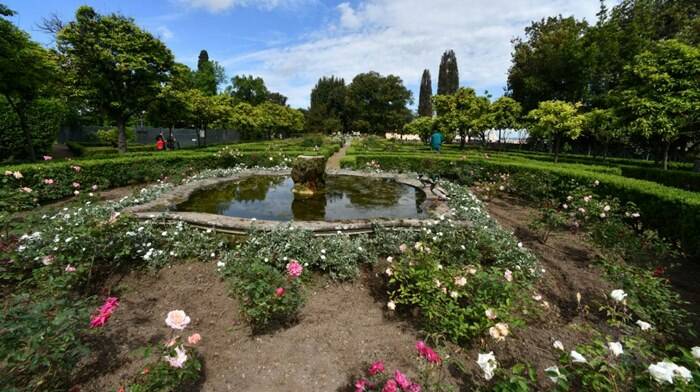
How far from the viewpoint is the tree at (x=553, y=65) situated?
23016mm

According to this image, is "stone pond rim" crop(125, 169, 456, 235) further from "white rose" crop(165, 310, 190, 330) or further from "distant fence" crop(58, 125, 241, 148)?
"distant fence" crop(58, 125, 241, 148)

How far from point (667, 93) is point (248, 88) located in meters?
57.4

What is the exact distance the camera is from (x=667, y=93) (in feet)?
32.4

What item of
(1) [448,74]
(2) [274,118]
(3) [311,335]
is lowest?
(3) [311,335]

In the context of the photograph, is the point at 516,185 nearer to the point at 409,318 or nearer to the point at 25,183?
the point at 409,318

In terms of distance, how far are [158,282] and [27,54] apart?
1165 centimetres

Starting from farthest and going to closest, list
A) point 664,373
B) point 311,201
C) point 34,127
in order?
point 34,127, point 311,201, point 664,373

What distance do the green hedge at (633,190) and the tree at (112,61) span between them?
13996mm

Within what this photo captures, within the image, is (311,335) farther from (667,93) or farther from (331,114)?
(331,114)

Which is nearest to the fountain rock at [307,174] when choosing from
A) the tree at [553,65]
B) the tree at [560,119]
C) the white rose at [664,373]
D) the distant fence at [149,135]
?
the white rose at [664,373]

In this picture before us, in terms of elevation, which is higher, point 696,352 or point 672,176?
point 672,176

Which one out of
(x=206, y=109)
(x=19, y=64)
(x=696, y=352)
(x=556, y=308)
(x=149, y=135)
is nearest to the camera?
(x=696, y=352)

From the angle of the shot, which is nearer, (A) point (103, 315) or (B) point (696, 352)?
(B) point (696, 352)

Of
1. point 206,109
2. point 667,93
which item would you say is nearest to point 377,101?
point 206,109
